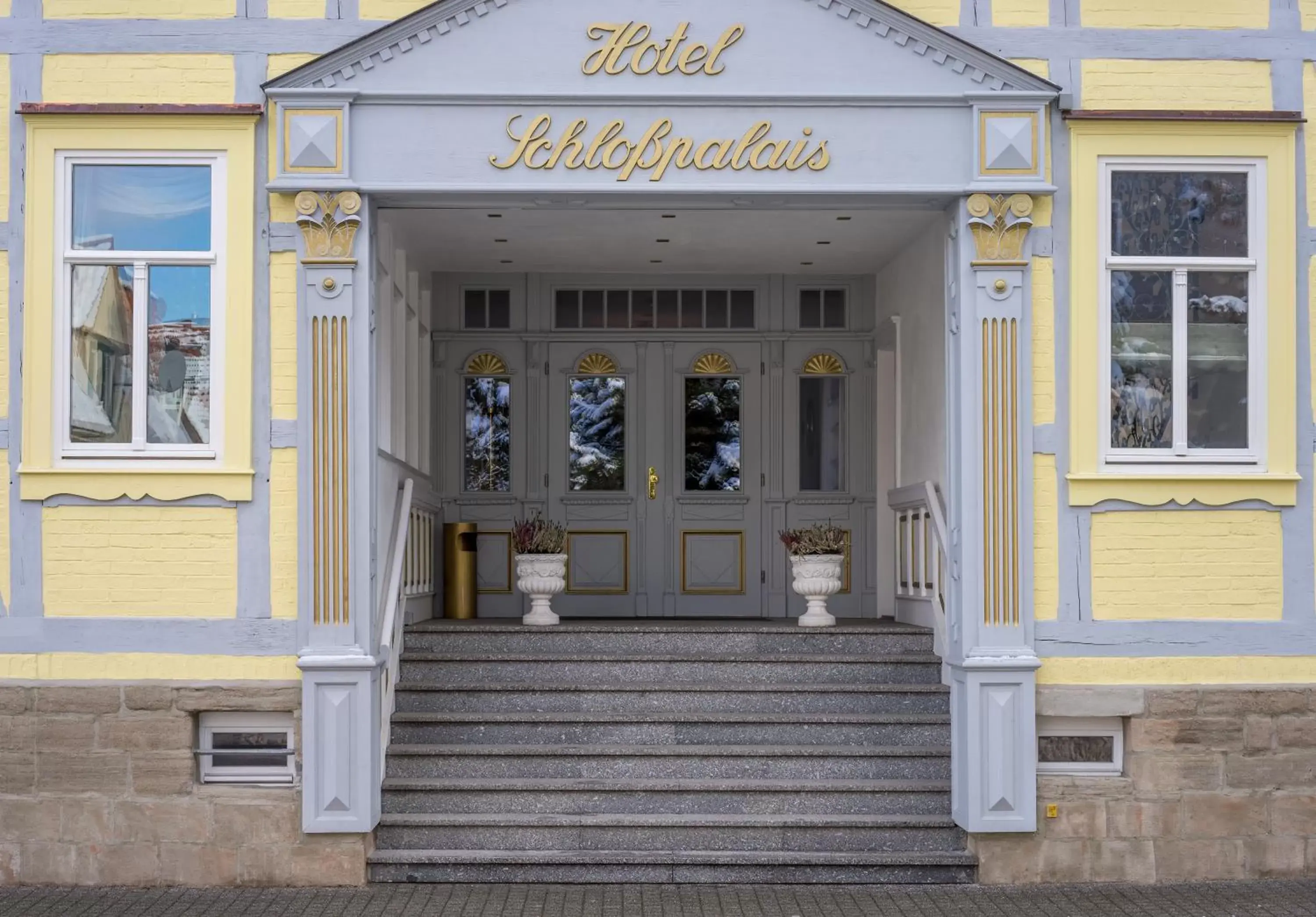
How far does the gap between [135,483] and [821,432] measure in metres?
5.92

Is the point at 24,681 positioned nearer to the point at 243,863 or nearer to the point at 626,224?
the point at 243,863

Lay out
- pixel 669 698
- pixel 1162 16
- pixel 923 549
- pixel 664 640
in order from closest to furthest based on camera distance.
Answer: pixel 1162 16 → pixel 669 698 → pixel 664 640 → pixel 923 549

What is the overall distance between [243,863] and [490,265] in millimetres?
5195

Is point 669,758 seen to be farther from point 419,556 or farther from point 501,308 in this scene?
point 501,308

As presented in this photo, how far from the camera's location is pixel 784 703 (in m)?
10.2

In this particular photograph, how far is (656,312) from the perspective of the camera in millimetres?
13469

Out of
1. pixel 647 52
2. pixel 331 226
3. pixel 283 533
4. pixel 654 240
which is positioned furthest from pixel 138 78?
pixel 654 240

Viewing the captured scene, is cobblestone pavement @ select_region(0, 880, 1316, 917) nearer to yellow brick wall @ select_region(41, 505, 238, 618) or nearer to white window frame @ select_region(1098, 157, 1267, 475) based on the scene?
yellow brick wall @ select_region(41, 505, 238, 618)

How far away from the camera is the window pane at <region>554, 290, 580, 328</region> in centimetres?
1348

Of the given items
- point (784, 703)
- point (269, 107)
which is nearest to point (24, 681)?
point (269, 107)

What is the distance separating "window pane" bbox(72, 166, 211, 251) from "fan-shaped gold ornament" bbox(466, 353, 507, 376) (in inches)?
159

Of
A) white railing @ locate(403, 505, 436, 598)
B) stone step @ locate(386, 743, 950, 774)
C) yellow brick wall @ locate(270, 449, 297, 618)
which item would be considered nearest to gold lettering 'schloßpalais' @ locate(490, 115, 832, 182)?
yellow brick wall @ locate(270, 449, 297, 618)

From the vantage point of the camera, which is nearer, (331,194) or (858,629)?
(331,194)

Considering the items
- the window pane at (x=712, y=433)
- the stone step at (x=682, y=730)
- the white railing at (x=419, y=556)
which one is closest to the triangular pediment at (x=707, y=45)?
the white railing at (x=419, y=556)
